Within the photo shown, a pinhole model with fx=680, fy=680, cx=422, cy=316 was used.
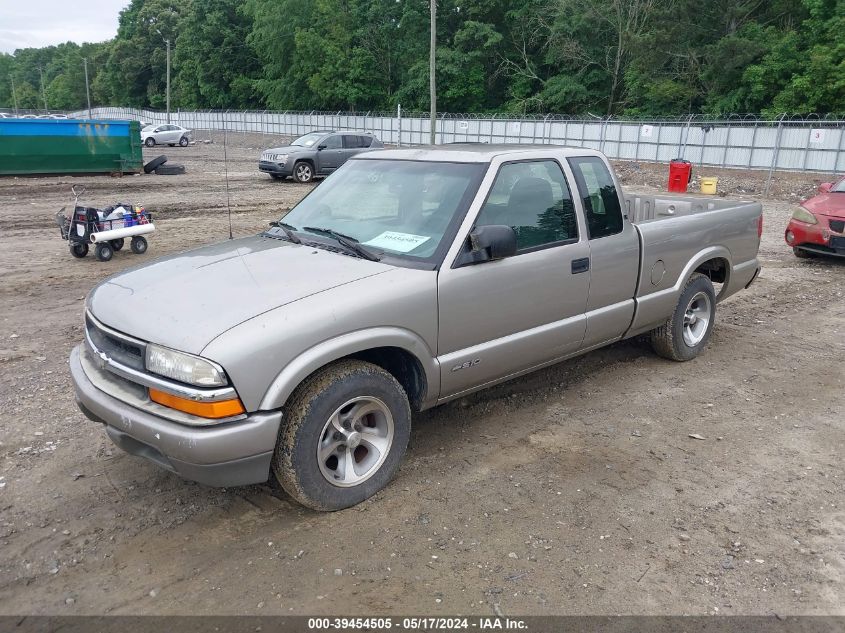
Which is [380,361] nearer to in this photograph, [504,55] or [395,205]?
[395,205]

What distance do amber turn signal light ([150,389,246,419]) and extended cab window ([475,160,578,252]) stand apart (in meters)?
1.82

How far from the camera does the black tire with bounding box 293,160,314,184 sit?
22.2 m

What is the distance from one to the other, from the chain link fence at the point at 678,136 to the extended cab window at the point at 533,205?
35.8 ft

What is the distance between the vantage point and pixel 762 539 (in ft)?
11.4

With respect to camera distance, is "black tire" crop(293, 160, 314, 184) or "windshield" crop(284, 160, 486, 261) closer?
"windshield" crop(284, 160, 486, 261)

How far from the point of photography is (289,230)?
14.8 feet

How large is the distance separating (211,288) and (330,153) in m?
20.0

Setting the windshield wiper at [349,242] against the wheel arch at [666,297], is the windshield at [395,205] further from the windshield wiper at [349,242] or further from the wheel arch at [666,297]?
the wheel arch at [666,297]

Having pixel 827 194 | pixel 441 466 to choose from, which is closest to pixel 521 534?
pixel 441 466

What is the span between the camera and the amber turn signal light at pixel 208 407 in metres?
Answer: 3.07

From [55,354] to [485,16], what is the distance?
56847mm

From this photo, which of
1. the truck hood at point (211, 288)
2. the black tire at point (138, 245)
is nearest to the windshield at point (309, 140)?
the black tire at point (138, 245)

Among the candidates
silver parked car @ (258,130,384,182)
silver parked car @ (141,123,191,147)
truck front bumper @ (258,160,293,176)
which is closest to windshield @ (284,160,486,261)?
silver parked car @ (258,130,384,182)

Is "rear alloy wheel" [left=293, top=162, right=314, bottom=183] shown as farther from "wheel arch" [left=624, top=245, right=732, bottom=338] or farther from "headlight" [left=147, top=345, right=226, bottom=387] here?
"headlight" [left=147, top=345, right=226, bottom=387]
